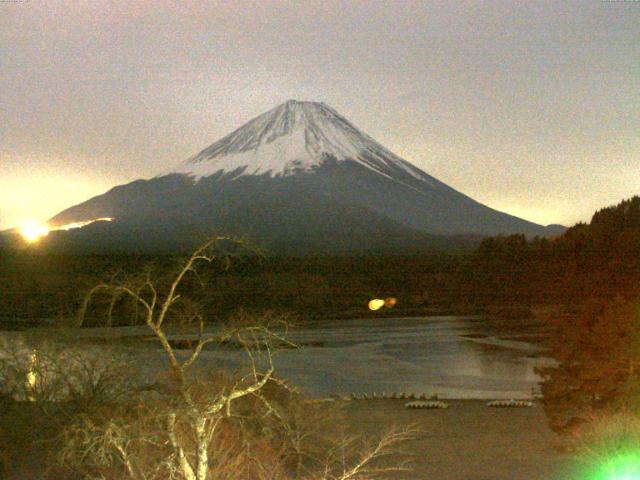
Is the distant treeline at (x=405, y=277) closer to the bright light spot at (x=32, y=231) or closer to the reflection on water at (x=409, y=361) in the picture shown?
the reflection on water at (x=409, y=361)

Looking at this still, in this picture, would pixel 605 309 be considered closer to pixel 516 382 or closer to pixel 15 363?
pixel 15 363

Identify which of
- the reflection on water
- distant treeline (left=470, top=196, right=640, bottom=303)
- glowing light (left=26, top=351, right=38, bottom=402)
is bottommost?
the reflection on water

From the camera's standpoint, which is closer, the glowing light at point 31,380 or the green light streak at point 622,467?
the green light streak at point 622,467

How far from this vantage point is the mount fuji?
66688mm

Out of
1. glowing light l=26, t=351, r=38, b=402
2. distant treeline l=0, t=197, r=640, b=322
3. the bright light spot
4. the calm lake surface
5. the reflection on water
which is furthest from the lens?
the reflection on water

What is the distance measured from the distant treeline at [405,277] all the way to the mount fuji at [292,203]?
19.1ft

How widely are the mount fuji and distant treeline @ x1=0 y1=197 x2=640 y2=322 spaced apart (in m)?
5.82

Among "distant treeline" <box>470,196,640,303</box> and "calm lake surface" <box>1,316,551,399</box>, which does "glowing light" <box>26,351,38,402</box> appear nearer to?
"calm lake surface" <box>1,316,551,399</box>

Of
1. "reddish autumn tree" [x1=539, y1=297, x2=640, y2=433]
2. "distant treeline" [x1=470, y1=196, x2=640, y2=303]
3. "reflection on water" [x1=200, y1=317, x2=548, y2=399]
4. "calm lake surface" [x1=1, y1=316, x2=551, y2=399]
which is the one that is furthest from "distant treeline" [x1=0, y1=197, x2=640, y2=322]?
"reflection on water" [x1=200, y1=317, x2=548, y2=399]

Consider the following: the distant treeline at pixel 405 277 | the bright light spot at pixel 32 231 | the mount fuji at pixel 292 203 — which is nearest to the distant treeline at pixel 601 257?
the distant treeline at pixel 405 277

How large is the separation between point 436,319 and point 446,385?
31.1 m

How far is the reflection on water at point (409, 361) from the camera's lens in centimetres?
2581

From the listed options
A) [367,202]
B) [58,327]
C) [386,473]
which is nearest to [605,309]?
[386,473]

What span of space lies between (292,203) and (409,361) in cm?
4678
